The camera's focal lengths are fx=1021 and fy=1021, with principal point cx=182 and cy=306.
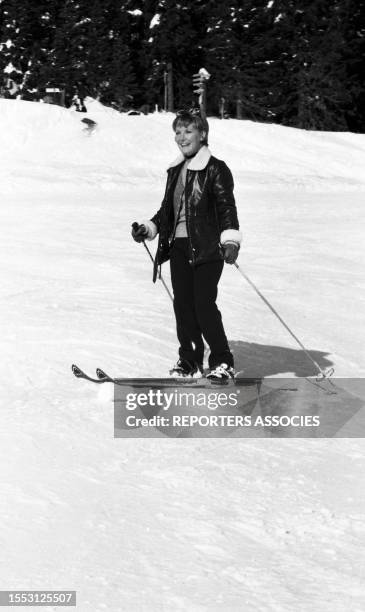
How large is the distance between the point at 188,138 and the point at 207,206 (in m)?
0.39

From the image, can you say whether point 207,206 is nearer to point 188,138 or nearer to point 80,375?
point 188,138

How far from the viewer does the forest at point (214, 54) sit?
2025 inches

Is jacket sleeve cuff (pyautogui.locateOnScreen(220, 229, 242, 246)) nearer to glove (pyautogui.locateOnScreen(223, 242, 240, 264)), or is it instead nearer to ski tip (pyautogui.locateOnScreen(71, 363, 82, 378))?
glove (pyautogui.locateOnScreen(223, 242, 240, 264))

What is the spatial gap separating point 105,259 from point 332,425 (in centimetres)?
698

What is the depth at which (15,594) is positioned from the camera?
3254 mm

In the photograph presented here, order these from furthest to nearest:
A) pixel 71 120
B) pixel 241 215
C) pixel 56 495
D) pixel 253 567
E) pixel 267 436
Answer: pixel 71 120 < pixel 241 215 < pixel 267 436 < pixel 56 495 < pixel 253 567

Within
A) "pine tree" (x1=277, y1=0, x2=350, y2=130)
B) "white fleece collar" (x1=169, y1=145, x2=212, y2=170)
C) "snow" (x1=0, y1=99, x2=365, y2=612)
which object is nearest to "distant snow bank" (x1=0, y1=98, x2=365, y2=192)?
"snow" (x1=0, y1=99, x2=365, y2=612)

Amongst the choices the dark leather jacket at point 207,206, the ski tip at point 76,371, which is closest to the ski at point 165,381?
the ski tip at point 76,371

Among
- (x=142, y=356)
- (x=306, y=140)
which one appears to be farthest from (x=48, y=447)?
(x=306, y=140)

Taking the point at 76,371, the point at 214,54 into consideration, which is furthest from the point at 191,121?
the point at 214,54

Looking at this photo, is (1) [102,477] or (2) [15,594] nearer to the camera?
(2) [15,594]

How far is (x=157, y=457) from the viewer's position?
4.79m

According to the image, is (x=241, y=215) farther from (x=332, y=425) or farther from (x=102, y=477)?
(x=102, y=477)

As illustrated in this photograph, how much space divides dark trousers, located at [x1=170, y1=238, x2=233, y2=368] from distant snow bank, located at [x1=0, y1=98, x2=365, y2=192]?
59.5 feet
